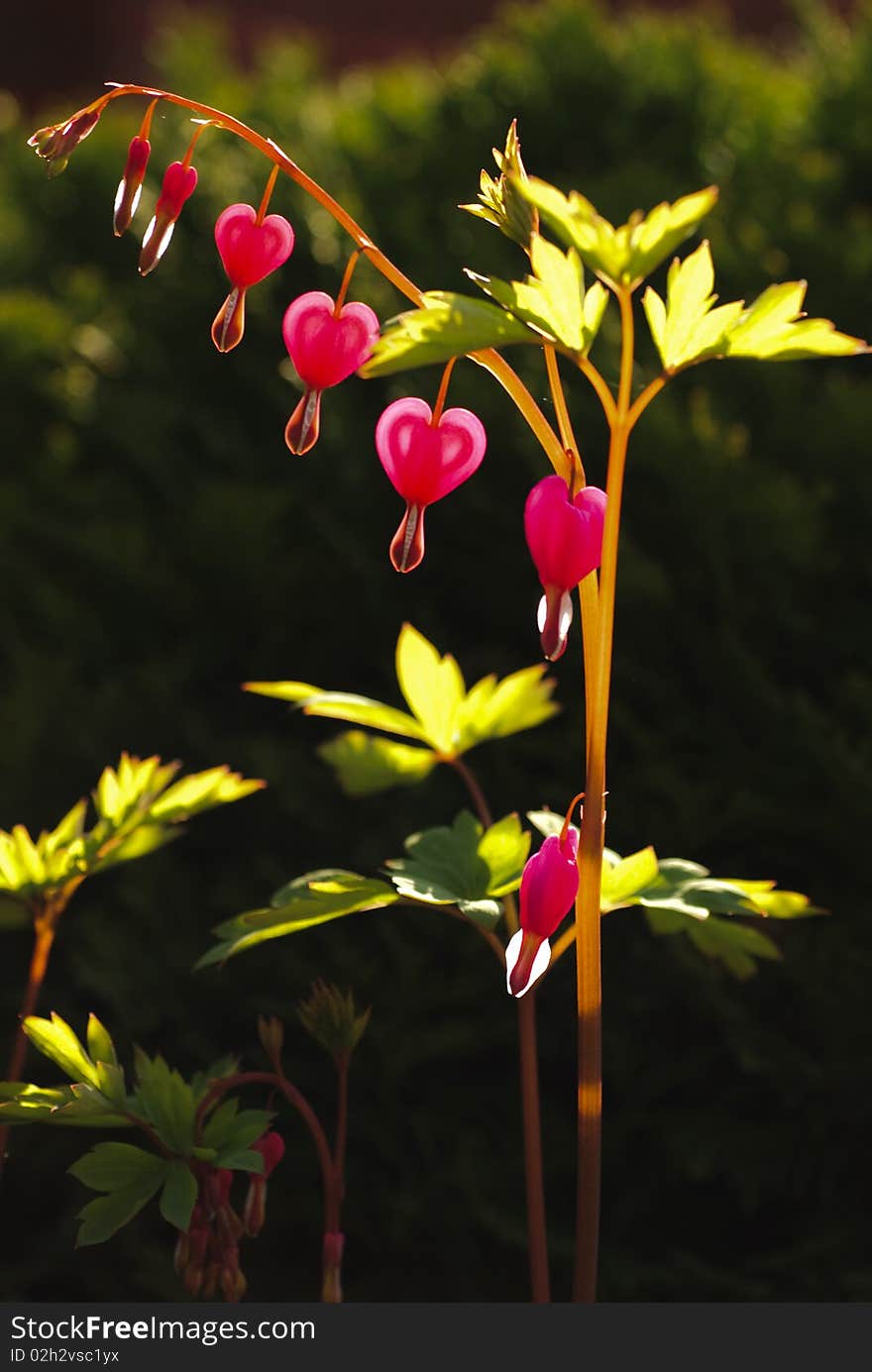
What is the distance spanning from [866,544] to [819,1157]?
0.63 m

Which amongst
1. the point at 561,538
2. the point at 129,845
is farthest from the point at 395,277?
the point at 129,845

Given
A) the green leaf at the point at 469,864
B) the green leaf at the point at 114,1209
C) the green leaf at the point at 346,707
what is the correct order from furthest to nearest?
the green leaf at the point at 346,707, the green leaf at the point at 469,864, the green leaf at the point at 114,1209

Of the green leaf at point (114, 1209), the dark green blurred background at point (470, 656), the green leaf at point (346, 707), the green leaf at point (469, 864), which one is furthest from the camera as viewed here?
the dark green blurred background at point (470, 656)

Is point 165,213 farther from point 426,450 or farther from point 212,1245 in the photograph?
point 212,1245

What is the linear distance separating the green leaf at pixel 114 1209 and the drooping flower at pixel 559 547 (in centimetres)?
34

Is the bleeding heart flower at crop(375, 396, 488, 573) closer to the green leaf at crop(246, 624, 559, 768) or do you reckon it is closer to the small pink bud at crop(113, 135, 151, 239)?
the small pink bud at crop(113, 135, 151, 239)

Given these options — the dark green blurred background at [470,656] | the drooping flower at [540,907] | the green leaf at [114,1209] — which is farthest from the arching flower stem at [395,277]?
the dark green blurred background at [470,656]

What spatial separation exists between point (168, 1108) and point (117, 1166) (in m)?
0.04

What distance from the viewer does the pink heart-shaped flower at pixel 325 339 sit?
646 mm

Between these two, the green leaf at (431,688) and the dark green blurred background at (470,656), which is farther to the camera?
the dark green blurred background at (470,656)

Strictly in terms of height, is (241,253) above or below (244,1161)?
above

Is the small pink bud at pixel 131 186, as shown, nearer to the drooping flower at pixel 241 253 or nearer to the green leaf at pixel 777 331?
the drooping flower at pixel 241 253

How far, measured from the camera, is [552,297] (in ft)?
1.88

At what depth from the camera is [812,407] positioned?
1484mm
